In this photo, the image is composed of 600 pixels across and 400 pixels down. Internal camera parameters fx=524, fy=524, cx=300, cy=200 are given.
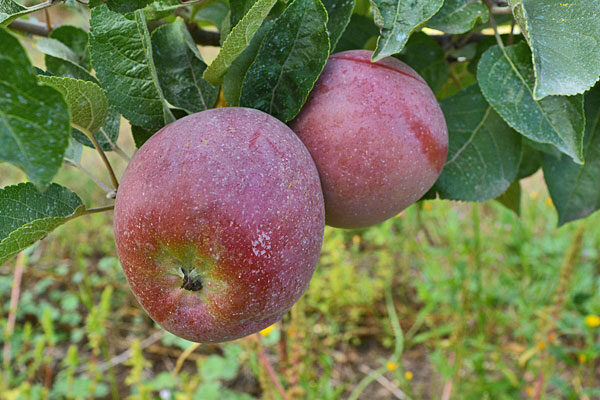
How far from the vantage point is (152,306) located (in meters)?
0.41

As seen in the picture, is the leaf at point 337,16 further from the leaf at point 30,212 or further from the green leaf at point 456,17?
the leaf at point 30,212

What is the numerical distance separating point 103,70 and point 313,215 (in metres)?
0.21

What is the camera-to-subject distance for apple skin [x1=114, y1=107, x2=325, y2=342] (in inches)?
14.6

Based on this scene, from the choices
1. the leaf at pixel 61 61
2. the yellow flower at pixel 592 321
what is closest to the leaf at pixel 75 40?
the leaf at pixel 61 61

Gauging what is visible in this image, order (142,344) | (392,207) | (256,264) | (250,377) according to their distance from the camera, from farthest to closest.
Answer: (142,344) < (250,377) < (392,207) < (256,264)

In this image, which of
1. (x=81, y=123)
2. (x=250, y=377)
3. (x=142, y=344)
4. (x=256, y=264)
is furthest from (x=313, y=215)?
(x=142, y=344)

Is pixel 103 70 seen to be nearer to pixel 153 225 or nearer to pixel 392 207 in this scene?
pixel 153 225

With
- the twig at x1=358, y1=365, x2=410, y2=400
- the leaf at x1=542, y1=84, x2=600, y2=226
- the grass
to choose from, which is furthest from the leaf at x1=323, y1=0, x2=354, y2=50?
the twig at x1=358, y1=365, x2=410, y2=400

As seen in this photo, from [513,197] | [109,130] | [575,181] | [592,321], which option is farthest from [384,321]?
[109,130]

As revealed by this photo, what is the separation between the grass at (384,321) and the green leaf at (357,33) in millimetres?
1002

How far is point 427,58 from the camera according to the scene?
25.1 inches

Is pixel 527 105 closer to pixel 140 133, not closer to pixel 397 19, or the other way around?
pixel 397 19

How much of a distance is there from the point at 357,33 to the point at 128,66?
291mm

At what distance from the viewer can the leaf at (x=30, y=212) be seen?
1.31 feet
